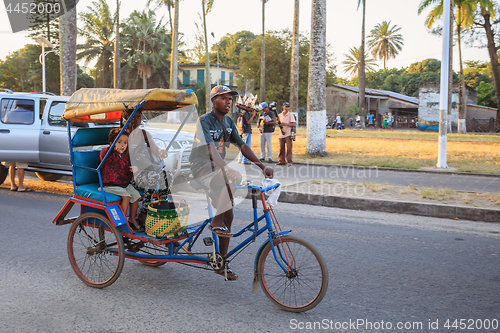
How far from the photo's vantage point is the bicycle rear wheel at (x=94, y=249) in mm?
4230

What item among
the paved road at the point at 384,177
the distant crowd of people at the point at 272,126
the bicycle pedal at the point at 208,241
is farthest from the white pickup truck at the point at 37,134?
the bicycle pedal at the point at 208,241

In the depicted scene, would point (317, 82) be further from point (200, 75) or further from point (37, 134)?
point (200, 75)

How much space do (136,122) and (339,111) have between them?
1741 inches

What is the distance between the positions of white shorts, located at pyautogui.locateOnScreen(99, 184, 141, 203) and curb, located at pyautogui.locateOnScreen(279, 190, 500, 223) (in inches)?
187

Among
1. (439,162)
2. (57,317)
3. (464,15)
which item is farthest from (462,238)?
(464,15)

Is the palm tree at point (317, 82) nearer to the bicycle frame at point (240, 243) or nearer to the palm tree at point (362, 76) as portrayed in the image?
the bicycle frame at point (240, 243)

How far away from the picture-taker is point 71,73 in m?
14.7

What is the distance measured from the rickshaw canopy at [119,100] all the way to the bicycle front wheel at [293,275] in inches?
65.6

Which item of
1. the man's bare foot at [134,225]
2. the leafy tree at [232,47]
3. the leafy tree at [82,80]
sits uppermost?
the leafy tree at [232,47]

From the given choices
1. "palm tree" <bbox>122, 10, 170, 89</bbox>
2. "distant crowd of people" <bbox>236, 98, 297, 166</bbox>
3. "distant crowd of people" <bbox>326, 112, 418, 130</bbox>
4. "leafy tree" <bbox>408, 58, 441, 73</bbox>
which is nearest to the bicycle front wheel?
"distant crowd of people" <bbox>236, 98, 297, 166</bbox>

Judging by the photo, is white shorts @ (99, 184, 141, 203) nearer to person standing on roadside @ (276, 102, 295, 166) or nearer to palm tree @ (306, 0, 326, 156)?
person standing on roadside @ (276, 102, 295, 166)

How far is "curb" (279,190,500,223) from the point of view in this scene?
718cm

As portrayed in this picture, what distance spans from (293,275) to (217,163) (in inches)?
46.0

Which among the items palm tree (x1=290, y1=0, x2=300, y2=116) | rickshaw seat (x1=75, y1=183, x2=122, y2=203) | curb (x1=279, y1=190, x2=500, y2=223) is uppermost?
palm tree (x1=290, y1=0, x2=300, y2=116)
